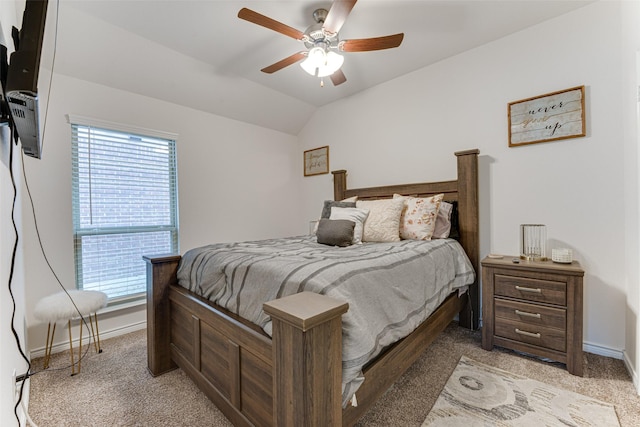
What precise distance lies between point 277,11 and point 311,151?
7.06 feet

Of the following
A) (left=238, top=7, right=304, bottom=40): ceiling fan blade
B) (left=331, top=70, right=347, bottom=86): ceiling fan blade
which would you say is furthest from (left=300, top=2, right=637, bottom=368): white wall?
(left=238, top=7, right=304, bottom=40): ceiling fan blade

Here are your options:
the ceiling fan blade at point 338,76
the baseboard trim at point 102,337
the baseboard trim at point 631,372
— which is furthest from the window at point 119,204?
the baseboard trim at point 631,372

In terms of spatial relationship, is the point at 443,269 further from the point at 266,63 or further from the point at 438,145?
the point at 266,63

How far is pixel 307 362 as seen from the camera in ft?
2.78

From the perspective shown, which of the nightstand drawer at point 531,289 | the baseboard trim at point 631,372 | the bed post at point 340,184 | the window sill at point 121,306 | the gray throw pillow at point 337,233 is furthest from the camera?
the bed post at point 340,184

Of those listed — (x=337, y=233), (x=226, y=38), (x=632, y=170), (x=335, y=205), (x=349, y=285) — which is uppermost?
(x=226, y=38)

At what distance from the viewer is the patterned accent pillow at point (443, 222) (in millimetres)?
Result: 2555

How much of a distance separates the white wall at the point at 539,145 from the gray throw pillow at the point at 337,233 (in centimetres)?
124

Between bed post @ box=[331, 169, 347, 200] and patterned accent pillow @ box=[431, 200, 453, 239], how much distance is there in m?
1.36

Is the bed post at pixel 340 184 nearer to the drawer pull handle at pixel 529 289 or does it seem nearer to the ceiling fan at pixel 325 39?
the ceiling fan at pixel 325 39

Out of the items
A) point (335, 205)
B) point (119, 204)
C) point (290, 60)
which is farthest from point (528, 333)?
point (119, 204)

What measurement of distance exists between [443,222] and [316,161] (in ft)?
7.05

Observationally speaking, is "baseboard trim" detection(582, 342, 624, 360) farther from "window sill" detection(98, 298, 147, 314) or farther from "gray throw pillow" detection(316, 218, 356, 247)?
"window sill" detection(98, 298, 147, 314)

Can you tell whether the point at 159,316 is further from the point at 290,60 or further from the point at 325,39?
the point at 325,39
